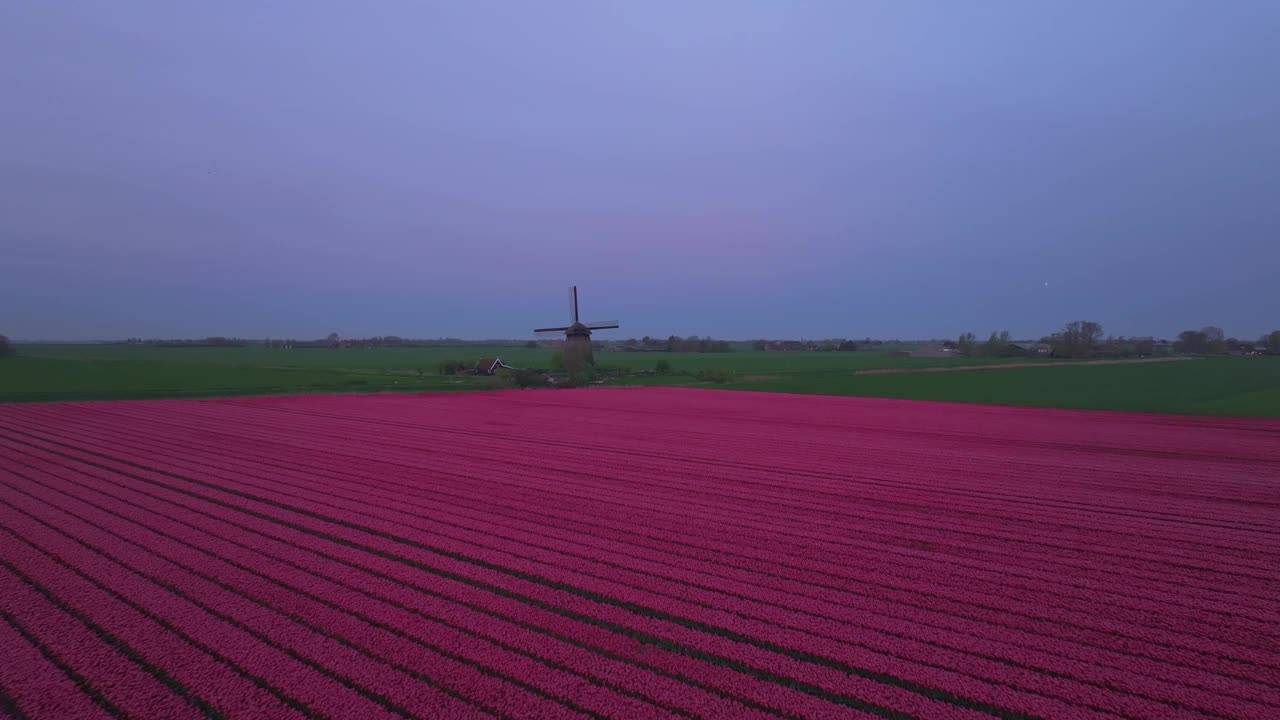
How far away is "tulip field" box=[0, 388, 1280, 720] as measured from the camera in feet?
14.5

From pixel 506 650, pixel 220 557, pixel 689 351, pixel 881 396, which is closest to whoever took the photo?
pixel 506 650

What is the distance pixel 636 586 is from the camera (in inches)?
250

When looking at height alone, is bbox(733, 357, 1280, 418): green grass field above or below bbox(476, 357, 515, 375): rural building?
below

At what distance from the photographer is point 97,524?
8281mm

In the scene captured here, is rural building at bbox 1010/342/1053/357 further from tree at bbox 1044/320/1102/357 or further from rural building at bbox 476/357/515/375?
rural building at bbox 476/357/515/375

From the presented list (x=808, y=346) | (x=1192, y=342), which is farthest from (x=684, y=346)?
(x=1192, y=342)

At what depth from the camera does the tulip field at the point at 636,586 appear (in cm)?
443

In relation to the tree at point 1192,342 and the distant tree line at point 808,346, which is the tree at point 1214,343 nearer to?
the tree at point 1192,342

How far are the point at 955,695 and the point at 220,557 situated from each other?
24.8ft

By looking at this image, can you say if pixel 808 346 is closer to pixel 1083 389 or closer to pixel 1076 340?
pixel 1076 340

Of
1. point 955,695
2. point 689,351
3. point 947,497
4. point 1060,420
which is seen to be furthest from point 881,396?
point 689,351

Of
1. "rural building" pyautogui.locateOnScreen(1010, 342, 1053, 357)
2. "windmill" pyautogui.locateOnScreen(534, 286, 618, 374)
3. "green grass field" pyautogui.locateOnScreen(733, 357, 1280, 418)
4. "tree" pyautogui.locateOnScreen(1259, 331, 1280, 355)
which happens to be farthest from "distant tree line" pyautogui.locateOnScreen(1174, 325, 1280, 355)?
"windmill" pyautogui.locateOnScreen(534, 286, 618, 374)

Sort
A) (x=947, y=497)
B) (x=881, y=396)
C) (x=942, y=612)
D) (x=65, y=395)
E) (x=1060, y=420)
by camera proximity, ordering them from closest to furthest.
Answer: (x=942, y=612), (x=947, y=497), (x=1060, y=420), (x=65, y=395), (x=881, y=396)

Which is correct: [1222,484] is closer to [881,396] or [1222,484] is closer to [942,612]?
[942,612]
